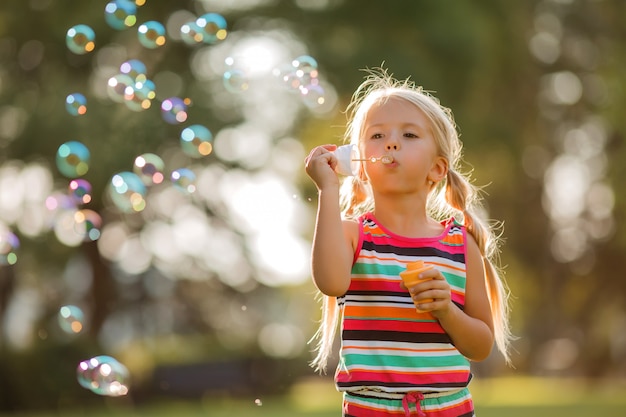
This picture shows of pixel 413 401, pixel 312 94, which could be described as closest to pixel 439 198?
pixel 413 401

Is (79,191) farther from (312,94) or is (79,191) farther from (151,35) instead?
(312,94)

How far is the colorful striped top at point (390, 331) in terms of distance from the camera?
280 cm

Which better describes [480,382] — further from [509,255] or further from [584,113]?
[584,113]

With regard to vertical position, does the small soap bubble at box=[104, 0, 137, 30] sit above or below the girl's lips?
above

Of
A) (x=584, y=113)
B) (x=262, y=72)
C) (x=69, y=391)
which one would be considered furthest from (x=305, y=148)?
(x=584, y=113)

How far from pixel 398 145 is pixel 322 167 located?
26 centimetres

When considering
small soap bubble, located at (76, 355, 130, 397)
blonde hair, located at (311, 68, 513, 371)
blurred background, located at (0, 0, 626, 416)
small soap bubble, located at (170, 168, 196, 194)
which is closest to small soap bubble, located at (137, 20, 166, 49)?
small soap bubble, located at (170, 168, 196, 194)

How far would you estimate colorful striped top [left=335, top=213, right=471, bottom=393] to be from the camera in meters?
2.80

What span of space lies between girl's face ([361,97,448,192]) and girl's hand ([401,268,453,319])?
36 centimetres

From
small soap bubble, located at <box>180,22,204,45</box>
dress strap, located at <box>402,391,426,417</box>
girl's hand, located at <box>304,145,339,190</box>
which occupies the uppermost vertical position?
small soap bubble, located at <box>180,22,204,45</box>

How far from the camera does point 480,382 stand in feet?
83.6

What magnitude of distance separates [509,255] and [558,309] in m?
3.32

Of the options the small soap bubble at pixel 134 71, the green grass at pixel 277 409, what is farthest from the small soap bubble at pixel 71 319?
the green grass at pixel 277 409

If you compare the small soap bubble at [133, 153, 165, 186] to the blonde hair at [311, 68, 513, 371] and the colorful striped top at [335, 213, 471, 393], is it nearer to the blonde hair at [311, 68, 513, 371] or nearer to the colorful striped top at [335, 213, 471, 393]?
the blonde hair at [311, 68, 513, 371]
